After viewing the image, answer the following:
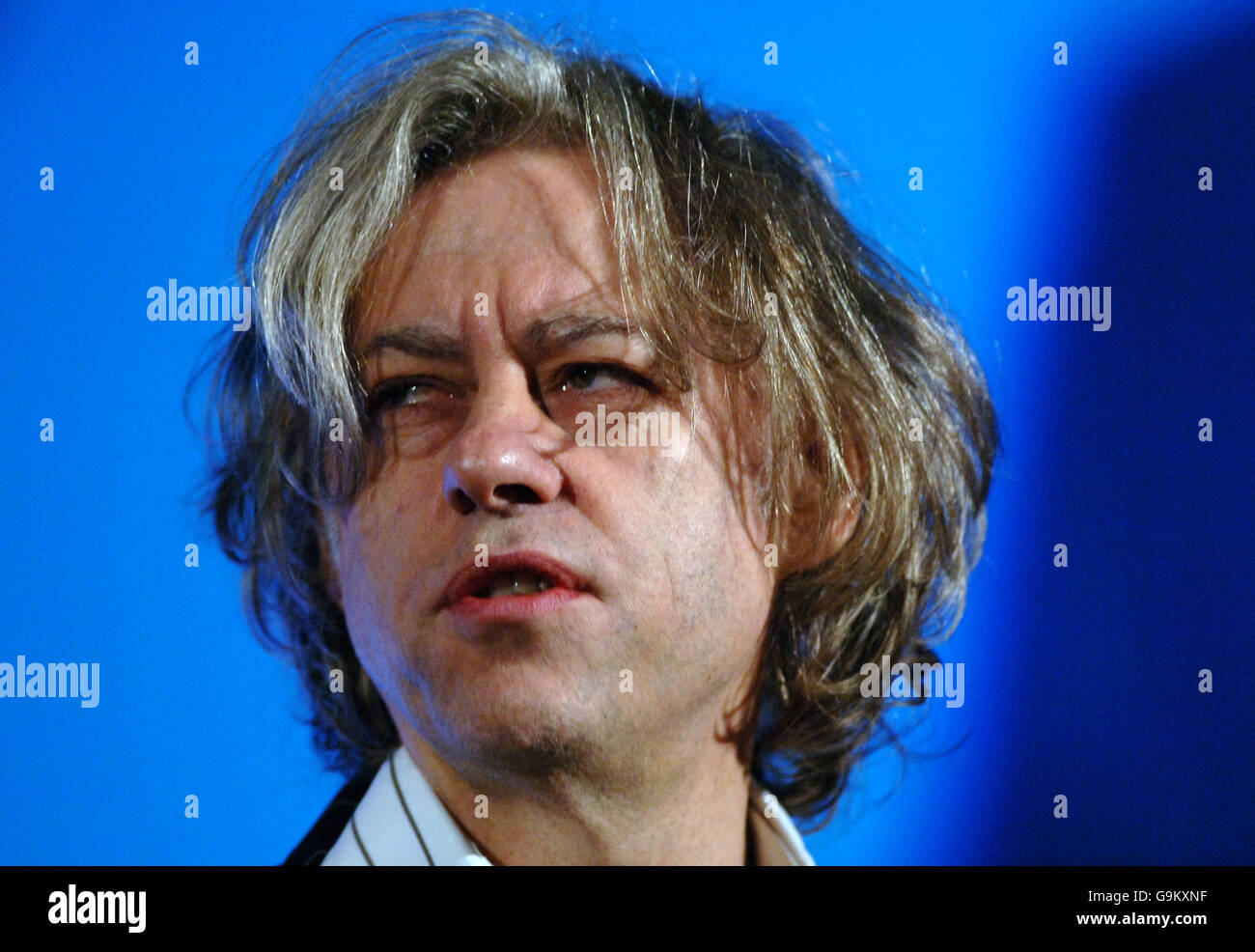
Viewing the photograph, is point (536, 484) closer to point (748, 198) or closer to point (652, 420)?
point (652, 420)

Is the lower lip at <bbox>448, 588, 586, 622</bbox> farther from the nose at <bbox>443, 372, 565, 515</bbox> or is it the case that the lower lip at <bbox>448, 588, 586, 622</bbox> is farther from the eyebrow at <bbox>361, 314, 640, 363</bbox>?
the eyebrow at <bbox>361, 314, 640, 363</bbox>

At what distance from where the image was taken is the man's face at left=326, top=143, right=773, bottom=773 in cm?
170

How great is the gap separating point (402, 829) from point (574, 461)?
594 mm

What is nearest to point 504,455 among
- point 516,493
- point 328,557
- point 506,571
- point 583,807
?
point 516,493

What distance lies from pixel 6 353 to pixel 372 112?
0.72 metres

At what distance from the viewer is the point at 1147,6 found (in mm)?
2045

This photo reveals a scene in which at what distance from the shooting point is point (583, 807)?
69.6 inches

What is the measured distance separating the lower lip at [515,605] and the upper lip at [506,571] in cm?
1

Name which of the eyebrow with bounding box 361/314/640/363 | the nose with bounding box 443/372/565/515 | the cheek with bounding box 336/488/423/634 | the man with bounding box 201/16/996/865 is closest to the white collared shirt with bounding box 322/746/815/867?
the man with bounding box 201/16/996/865

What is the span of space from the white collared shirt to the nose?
42cm
